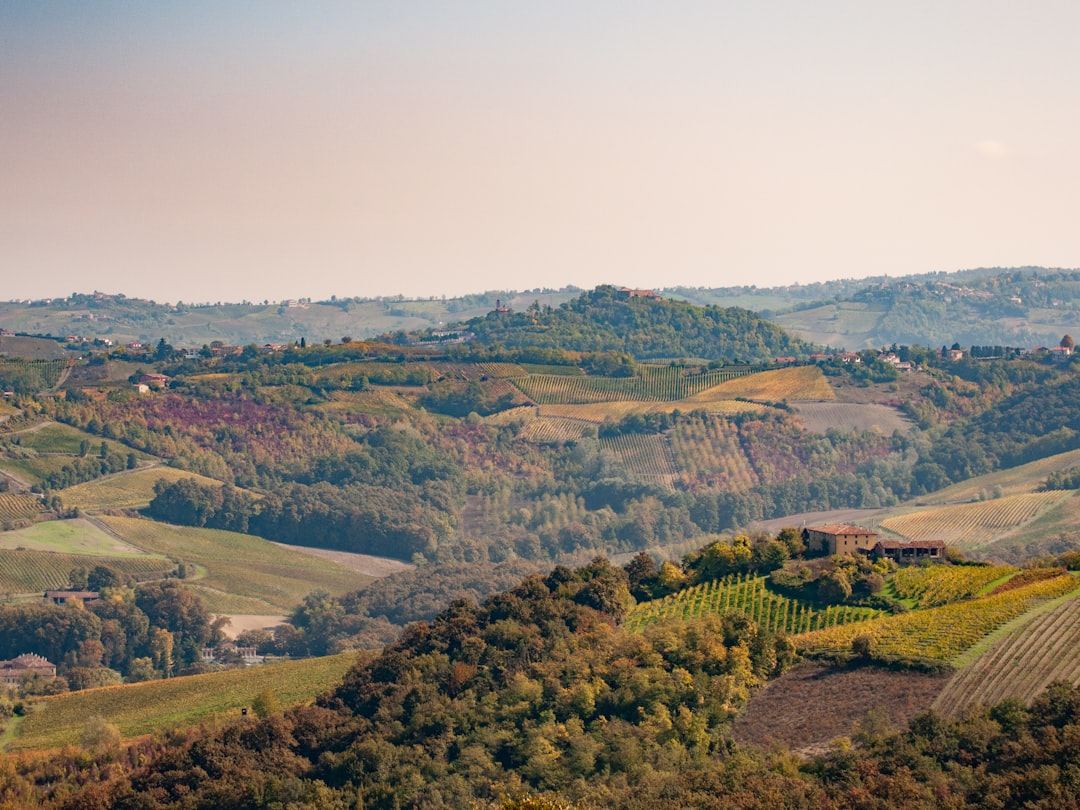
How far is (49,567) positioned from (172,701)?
245 ft

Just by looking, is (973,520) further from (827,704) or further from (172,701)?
(827,704)

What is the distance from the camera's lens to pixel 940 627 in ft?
237

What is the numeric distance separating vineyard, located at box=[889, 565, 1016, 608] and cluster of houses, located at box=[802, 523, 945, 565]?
9.30ft

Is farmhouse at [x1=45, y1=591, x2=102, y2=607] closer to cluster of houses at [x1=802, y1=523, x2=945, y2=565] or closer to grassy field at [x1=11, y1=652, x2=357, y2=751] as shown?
grassy field at [x1=11, y1=652, x2=357, y2=751]

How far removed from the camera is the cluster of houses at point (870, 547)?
88938mm

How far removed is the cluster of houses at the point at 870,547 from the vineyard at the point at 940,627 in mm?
11307

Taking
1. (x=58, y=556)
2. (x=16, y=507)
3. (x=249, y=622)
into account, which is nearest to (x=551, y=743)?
(x=249, y=622)

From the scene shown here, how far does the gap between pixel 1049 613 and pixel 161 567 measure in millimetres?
118199

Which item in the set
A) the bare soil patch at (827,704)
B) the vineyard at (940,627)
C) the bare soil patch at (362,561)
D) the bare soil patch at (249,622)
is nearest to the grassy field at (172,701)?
the bare soil patch at (827,704)

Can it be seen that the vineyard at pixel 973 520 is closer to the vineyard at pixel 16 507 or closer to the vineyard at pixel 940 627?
the vineyard at pixel 940 627

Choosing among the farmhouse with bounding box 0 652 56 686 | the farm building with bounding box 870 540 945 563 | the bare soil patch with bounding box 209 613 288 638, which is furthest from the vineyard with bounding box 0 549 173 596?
the farm building with bounding box 870 540 945 563

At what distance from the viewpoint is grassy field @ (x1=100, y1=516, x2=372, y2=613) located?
537 ft

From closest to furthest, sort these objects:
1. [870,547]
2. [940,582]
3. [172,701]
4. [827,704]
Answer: [827,704] → [940,582] → [870,547] → [172,701]

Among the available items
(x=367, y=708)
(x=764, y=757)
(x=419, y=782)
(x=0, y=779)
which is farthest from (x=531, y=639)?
(x=0, y=779)
